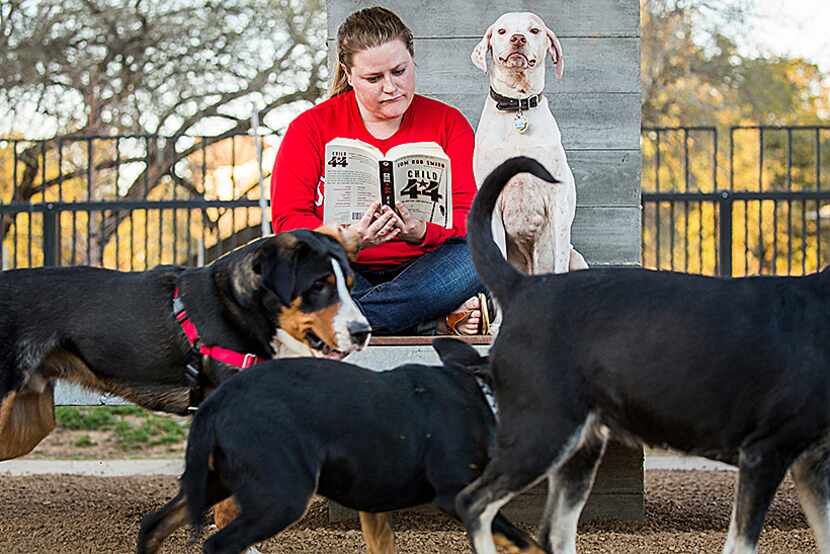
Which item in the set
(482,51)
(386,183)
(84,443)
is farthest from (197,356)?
(84,443)

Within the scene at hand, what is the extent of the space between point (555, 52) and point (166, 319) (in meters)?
2.71

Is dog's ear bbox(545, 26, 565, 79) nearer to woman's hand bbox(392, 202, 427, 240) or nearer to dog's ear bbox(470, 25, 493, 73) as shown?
dog's ear bbox(470, 25, 493, 73)

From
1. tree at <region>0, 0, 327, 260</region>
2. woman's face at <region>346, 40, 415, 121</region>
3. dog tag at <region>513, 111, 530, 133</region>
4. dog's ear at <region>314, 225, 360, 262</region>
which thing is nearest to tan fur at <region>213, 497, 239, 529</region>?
dog's ear at <region>314, 225, 360, 262</region>

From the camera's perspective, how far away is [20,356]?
4.64m

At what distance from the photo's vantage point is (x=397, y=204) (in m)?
5.36

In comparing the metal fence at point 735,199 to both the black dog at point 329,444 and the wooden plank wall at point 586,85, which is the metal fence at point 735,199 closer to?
the wooden plank wall at point 586,85

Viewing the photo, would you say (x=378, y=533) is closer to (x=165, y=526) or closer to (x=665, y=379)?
(x=165, y=526)

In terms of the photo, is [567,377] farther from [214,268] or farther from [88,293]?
[88,293]

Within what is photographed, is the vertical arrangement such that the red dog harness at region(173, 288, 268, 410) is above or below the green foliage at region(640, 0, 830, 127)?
below

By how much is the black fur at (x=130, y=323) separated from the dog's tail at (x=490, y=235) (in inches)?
26.9

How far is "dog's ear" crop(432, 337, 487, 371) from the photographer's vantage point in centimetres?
406

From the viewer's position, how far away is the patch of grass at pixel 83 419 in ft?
37.4

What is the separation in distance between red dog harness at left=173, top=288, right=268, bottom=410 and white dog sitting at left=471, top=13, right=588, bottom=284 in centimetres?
188

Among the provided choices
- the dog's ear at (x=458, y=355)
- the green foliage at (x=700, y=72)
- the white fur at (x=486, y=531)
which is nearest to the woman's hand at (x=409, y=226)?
the dog's ear at (x=458, y=355)
